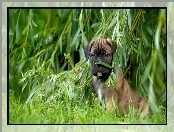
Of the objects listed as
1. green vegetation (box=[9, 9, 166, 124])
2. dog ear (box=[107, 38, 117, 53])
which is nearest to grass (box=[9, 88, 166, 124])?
green vegetation (box=[9, 9, 166, 124])

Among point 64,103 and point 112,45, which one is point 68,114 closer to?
point 64,103

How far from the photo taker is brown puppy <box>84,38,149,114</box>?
225 inches

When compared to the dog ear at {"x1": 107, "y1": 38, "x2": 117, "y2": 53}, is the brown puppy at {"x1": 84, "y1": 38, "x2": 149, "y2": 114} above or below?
below

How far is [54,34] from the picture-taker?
606 cm

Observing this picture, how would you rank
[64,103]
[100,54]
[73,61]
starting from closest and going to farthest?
[100,54] < [64,103] < [73,61]

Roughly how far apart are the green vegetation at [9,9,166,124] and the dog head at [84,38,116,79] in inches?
1.6

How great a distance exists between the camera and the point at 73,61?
590 cm

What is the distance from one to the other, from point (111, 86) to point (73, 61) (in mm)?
273

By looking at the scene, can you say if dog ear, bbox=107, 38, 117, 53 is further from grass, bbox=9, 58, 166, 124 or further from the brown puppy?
grass, bbox=9, 58, 166, 124

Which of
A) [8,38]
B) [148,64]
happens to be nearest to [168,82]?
[148,64]

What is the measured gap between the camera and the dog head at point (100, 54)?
224 inches

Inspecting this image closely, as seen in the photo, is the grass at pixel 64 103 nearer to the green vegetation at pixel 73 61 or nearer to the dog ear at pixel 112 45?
the green vegetation at pixel 73 61

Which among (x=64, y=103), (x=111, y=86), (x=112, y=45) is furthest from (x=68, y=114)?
(x=112, y=45)

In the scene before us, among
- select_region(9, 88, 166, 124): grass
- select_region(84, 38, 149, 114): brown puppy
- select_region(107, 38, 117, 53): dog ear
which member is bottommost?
select_region(9, 88, 166, 124): grass
